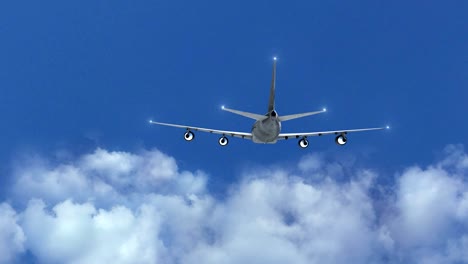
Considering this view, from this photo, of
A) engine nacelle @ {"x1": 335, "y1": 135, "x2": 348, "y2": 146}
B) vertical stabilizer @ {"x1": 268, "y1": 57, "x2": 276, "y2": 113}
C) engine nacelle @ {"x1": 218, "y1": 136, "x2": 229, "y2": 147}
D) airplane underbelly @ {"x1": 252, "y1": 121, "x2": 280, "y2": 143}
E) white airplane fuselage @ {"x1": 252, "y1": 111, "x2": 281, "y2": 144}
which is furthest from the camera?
engine nacelle @ {"x1": 218, "y1": 136, "x2": 229, "y2": 147}

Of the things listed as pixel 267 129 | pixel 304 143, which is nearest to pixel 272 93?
pixel 267 129

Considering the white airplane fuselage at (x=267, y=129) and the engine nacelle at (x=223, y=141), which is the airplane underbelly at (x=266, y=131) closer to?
the white airplane fuselage at (x=267, y=129)

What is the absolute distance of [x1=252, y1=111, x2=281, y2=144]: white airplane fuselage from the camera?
124 metres

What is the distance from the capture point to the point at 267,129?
413 ft

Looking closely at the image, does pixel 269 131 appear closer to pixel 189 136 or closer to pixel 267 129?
pixel 267 129

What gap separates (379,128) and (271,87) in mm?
31424

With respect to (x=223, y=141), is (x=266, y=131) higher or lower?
lower

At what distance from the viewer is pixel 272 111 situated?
12325 centimetres

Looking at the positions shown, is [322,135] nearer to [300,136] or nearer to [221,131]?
[300,136]

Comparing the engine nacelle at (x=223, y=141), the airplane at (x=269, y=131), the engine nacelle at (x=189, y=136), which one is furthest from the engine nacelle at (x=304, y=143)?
the engine nacelle at (x=189, y=136)

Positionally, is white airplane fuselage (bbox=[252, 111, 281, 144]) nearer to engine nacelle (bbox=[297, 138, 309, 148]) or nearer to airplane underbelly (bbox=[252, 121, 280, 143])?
airplane underbelly (bbox=[252, 121, 280, 143])

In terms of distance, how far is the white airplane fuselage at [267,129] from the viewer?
4872 inches

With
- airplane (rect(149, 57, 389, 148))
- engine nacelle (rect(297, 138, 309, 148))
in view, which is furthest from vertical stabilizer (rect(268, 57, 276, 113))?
engine nacelle (rect(297, 138, 309, 148))

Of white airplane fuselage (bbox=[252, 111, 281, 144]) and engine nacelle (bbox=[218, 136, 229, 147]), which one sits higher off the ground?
engine nacelle (bbox=[218, 136, 229, 147])
